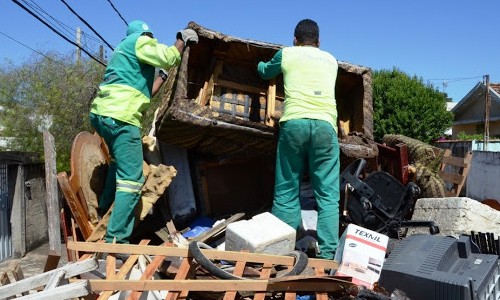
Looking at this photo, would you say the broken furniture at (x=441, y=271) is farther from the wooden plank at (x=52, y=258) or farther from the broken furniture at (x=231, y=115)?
the wooden plank at (x=52, y=258)

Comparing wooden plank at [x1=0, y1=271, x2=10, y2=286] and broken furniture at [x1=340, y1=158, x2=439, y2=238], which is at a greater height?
broken furniture at [x1=340, y1=158, x2=439, y2=238]

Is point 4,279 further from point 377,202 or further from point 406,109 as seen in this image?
point 406,109

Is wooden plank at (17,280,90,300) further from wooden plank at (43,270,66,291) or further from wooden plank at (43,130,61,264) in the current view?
wooden plank at (43,130,61,264)

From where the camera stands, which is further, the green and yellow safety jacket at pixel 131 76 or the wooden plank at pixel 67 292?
the green and yellow safety jacket at pixel 131 76

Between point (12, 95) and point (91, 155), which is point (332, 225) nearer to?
point (91, 155)

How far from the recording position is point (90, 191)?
15.0ft

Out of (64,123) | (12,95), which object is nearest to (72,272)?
(64,123)

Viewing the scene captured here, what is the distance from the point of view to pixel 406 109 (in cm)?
2170

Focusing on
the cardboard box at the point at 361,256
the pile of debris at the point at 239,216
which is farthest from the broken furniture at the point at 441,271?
the cardboard box at the point at 361,256

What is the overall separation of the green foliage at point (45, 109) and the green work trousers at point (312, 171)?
20.1 feet

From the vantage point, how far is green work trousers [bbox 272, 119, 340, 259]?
4000 mm

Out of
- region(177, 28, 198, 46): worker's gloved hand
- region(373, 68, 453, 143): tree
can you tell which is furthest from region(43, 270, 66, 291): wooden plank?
region(373, 68, 453, 143): tree

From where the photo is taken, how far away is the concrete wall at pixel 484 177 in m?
13.5

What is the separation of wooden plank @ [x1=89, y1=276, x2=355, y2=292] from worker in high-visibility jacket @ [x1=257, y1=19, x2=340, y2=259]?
792 mm
